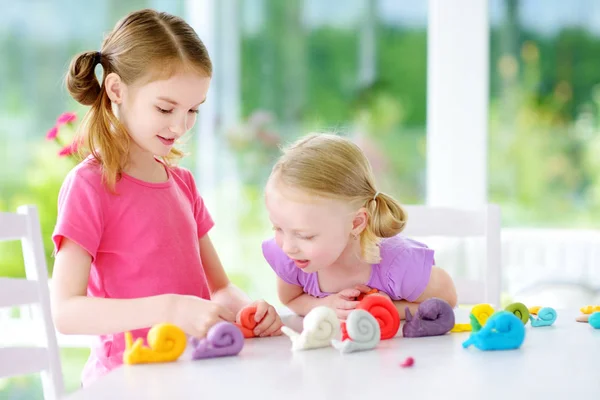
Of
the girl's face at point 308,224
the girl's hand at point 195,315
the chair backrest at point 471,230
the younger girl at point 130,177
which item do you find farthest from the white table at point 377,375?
the chair backrest at point 471,230

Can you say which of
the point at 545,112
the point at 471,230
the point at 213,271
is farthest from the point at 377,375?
the point at 545,112

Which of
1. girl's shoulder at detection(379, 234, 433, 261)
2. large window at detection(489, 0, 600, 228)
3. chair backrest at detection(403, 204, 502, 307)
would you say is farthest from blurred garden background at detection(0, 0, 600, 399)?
girl's shoulder at detection(379, 234, 433, 261)

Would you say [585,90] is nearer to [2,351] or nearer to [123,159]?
[123,159]

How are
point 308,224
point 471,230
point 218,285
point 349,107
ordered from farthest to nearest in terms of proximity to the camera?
point 349,107, point 471,230, point 218,285, point 308,224

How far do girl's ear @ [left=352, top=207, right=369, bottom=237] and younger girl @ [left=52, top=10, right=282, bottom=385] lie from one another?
227 mm

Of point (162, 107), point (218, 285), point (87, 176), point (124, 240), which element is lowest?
point (218, 285)

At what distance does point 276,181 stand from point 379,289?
0.25m

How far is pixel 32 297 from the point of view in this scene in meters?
1.37

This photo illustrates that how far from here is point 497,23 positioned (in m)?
3.80

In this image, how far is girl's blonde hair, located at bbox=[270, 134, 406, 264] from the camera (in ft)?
4.15

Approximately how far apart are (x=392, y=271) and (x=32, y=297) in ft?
1.88

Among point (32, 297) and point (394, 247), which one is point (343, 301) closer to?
point (394, 247)

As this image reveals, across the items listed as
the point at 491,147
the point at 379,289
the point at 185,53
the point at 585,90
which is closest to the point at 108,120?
the point at 185,53

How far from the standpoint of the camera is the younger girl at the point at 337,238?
1.26 meters
